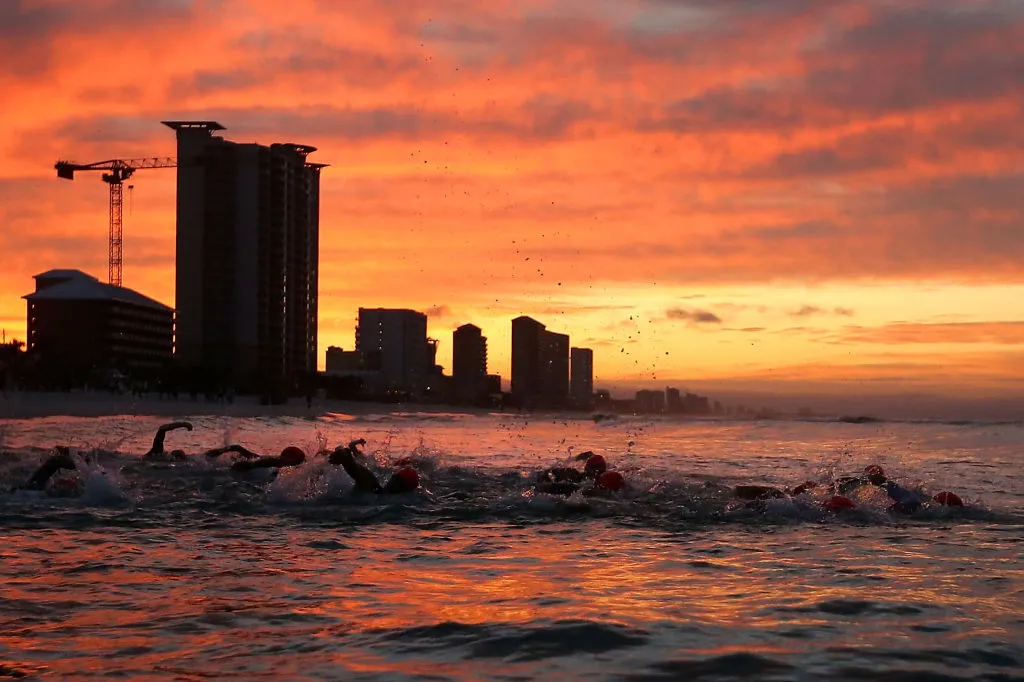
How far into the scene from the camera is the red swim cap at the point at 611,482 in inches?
963

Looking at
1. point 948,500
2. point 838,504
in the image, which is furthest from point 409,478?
point 948,500

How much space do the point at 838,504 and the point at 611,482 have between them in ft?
17.4

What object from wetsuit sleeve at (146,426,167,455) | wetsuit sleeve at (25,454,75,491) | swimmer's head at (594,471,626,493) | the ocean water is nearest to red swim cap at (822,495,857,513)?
the ocean water

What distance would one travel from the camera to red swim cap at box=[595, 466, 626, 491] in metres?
24.5

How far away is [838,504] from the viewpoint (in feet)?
69.7

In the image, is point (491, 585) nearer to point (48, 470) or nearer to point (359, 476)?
point (359, 476)

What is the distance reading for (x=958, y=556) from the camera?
615 inches

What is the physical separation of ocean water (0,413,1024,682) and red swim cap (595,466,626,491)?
0.84 ft

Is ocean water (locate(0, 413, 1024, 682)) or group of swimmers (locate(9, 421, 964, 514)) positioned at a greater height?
group of swimmers (locate(9, 421, 964, 514))

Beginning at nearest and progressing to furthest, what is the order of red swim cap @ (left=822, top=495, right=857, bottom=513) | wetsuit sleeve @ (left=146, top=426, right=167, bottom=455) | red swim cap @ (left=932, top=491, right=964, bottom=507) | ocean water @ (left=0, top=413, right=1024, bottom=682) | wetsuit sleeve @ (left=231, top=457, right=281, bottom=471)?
ocean water @ (left=0, top=413, right=1024, bottom=682) → red swim cap @ (left=822, top=495, right=857, bottom=513) → red swim cap @ (left=932, top=491, right=964, bottom=507) → wetsuit sleeve @ (left=231, top=457, right=281, bottom=471) → wetsuit sleeve @ (left=146, top=426, right=167, bottom=455)

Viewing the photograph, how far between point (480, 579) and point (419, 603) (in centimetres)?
177

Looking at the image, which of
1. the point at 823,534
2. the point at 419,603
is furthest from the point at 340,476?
the point at 419,603

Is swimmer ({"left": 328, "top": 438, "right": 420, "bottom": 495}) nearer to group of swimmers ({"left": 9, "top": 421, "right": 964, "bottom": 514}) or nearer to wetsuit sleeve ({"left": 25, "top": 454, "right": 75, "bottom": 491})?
group of swimmers ({"left": 9, "top": 421, "right": 964, "bottom": 514})

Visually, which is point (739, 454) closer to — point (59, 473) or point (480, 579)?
point (59, 473)
